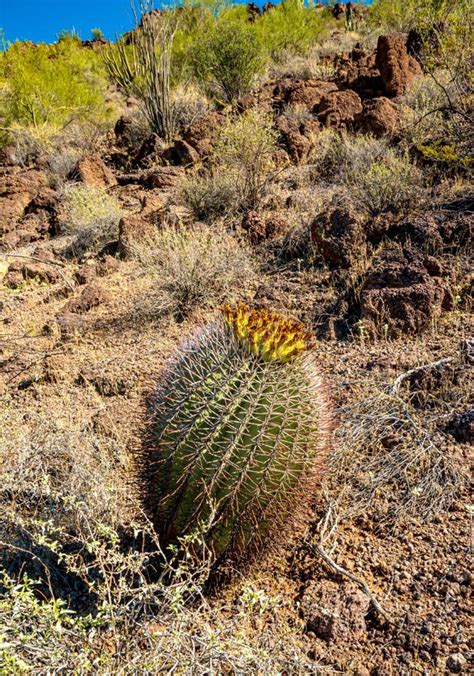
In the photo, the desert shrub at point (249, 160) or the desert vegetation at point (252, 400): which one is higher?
the desert shrub at point (249, 160)

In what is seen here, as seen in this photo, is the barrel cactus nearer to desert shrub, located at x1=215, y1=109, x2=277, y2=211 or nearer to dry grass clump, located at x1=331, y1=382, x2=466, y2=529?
dry grass clump, located at x1=331, y1=382, x2=466, y2=529

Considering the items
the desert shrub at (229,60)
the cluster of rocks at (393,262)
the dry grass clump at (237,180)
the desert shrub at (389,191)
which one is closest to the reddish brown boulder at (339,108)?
the dry grass clump at (237,180)

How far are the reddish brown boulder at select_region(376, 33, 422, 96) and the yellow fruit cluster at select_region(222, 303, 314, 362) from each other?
9.75m

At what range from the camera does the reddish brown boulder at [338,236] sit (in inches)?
198

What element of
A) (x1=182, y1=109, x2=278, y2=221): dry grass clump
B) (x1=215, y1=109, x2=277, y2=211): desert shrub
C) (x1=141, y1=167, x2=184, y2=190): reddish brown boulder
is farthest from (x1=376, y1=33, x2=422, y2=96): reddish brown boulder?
(x1=141, y1=167, x2=184, y2=190): reddish brown boulder

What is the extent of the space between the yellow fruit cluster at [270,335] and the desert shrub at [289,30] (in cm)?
1764

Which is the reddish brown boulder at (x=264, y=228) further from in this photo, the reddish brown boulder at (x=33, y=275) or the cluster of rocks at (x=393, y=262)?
the reddish brown boulder at (x=33, y=275)

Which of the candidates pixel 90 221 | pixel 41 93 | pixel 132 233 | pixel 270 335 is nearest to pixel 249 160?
pixel 132 233

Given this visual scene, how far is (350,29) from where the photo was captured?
20.8 metres

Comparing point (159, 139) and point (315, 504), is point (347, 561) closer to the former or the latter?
point (315, 504)

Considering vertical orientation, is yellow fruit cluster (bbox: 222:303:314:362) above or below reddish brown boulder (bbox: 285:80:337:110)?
below

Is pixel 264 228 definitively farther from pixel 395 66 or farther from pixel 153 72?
pixel 153 72

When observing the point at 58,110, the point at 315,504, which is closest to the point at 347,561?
the point at 315,504

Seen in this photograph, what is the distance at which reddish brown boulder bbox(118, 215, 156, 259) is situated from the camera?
6.78 m
